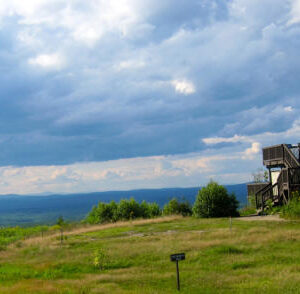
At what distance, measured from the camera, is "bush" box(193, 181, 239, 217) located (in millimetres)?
42312

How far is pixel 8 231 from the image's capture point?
196 ft

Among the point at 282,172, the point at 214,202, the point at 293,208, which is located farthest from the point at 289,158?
the point at 214,202

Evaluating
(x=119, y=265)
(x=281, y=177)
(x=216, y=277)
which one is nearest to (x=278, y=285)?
(x=216, y=277)

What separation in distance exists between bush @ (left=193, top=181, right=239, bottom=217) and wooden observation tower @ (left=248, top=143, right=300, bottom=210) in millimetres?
3669

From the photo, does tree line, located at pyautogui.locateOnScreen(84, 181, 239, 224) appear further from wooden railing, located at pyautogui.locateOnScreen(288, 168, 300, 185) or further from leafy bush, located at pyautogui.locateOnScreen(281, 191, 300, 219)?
leafy bush, located at pyautogui.locateOnScreen(281, 191, 300, 219)

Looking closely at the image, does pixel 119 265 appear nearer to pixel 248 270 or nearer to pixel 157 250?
pixel 157 250

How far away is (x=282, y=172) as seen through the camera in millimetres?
39188

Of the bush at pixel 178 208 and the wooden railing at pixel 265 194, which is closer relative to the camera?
the wooden railing at pixel 265 194

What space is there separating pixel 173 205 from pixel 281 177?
17745 millimetres

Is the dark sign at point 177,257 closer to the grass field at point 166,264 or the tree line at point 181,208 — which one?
the grass field at point 166,264

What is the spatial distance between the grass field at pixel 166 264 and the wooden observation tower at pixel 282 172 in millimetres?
7678

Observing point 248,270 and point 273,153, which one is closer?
point 248,270

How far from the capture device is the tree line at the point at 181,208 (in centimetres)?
4244

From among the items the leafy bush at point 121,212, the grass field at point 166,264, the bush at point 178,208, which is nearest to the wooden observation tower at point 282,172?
the grass field at point 166,264
